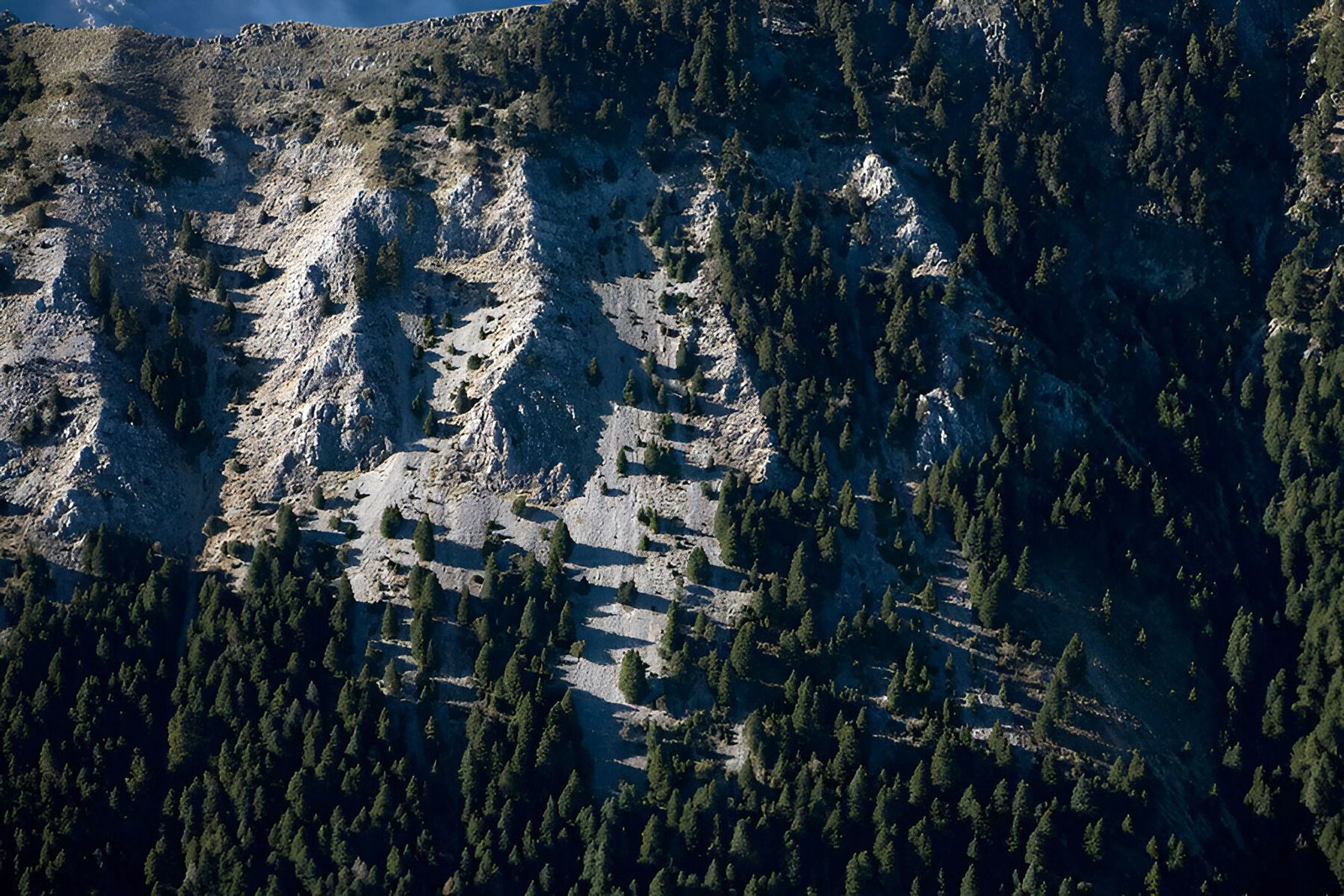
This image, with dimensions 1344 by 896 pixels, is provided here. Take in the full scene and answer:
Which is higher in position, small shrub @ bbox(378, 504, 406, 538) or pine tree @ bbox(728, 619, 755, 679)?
small shrub @ bbox(378, 504, 406, 538)

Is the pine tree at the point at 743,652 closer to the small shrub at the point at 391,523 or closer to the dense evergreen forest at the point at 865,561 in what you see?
the dense evergreen forest at the point at 865,561

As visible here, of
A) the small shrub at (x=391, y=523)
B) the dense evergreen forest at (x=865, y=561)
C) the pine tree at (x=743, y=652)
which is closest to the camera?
the dense evergreen forest at (x=865, y=561)

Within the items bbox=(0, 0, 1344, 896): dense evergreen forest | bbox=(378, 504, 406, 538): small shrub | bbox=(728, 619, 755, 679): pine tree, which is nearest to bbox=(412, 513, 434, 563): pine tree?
bbox=(0, 0, 1344, 896): dense evergreen forest

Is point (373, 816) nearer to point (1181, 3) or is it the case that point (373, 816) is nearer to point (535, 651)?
point (535, 651)

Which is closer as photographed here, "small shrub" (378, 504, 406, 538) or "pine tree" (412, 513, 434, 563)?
"pine tree" (412, 513, 434, 563)

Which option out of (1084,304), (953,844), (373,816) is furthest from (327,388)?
(1084,304)

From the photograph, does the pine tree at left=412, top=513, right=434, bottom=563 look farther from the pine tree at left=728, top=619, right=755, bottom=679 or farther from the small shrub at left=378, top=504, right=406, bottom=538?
the pine tree at left=728, top=619, right=755, bottom=679

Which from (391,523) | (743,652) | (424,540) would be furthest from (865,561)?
(391,523)

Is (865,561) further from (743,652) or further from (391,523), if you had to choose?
(391,523)

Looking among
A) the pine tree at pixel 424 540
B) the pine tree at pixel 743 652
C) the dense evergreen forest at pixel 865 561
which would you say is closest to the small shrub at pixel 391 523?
the pine tree at pixel 424 540
